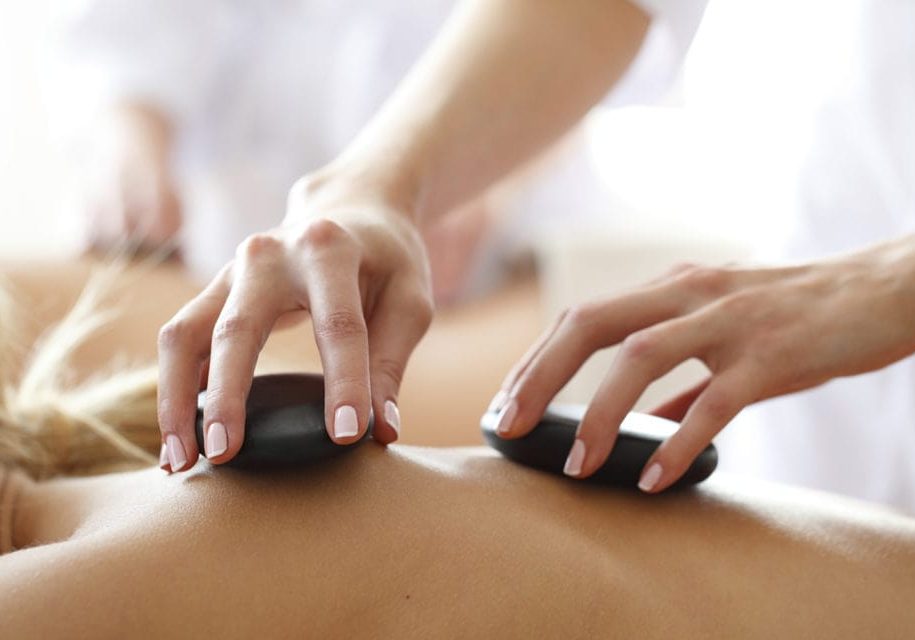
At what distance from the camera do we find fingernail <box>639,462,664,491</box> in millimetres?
690

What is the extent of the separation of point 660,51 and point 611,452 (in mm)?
675

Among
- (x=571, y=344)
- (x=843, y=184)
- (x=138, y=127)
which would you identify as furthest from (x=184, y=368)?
(x=138, y=127)

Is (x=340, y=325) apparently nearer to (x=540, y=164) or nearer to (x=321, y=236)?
(x=321, y=236)

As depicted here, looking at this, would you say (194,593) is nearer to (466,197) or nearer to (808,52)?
(466,197)

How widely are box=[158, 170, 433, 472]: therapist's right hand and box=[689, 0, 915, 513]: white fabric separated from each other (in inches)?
22.0

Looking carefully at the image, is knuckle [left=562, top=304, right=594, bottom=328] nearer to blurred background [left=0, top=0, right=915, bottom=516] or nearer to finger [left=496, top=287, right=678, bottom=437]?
finger [left=496, top=287, right=678, bottom=437]

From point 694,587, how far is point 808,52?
0.92m

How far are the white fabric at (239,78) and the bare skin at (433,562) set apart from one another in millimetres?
1267

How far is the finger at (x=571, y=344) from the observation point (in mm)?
721

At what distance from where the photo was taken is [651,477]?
691mm

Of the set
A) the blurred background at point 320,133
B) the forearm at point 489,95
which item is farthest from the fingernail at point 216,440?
the blurred background at point 320,133

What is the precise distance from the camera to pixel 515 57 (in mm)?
1008

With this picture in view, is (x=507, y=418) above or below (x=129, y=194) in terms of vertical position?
above

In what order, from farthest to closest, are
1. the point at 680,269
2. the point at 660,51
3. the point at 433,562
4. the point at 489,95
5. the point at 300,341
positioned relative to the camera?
the point at 300,341 < the point at 660,51 < the point at 489,95 < the point at 680,269 < the point at 433,562
